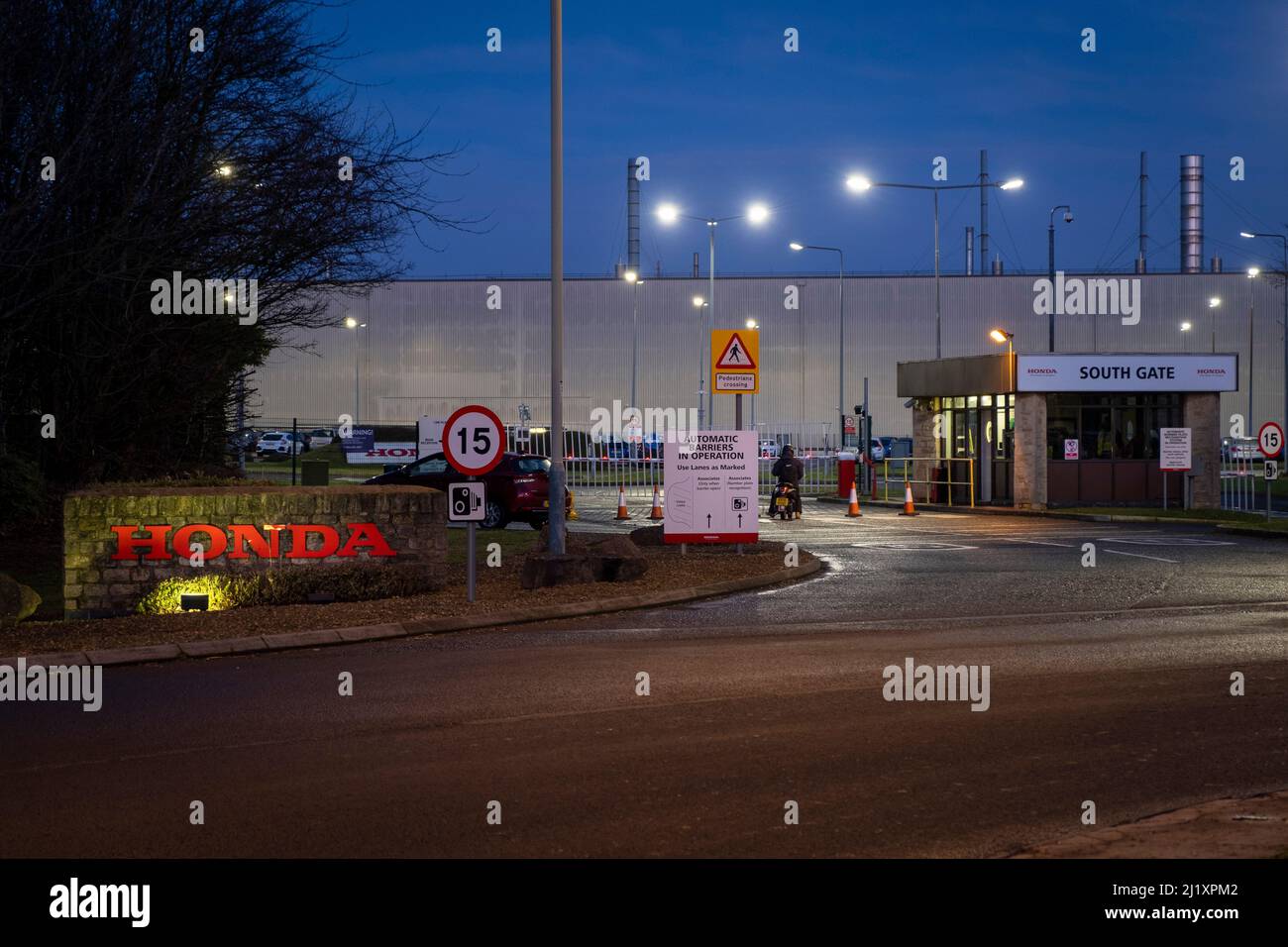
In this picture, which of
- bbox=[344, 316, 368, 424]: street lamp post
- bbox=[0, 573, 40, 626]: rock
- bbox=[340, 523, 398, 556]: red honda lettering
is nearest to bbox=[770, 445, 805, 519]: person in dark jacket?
bbox=[340, 523, 398, 556]: red honda lettering

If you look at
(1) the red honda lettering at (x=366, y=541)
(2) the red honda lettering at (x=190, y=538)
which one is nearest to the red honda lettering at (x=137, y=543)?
(2) the red honda lettering at (x=190, y=538)

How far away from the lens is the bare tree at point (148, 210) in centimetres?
1905

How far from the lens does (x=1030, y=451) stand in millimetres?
37469

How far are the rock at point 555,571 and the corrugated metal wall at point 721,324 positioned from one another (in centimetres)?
5505

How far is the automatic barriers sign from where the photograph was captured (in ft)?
66.3

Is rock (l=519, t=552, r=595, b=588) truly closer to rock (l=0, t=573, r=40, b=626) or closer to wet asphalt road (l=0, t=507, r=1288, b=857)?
wet asphalt road (l=0, t=507, r=1288, b=857)

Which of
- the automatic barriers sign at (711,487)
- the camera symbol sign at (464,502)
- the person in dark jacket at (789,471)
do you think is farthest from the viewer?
the person in dark jacket at (789,471)

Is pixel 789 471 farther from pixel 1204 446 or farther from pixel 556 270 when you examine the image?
pixel 556 270

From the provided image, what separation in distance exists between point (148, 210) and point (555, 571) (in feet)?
27.0

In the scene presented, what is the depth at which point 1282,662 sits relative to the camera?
1125 cm

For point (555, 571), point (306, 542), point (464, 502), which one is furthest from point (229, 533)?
point (555, 571)

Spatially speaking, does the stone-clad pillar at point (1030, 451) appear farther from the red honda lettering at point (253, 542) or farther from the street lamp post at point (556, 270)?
the red honda lettering at point (253, 542)

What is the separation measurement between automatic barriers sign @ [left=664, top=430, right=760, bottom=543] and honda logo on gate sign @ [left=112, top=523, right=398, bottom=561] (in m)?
4.81
